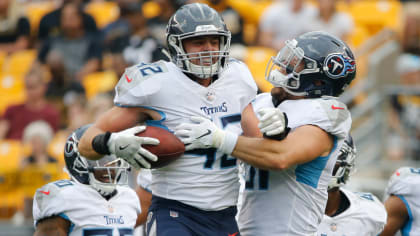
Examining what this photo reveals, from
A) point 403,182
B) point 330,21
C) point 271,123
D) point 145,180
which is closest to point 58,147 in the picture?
point 145,180

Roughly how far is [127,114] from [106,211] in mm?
864

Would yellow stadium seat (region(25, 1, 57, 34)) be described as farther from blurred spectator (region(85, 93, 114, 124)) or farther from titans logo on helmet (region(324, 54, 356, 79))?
titans logo on helmet (region(324, 54, 356, 79))

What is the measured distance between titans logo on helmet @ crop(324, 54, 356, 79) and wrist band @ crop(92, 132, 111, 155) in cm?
116

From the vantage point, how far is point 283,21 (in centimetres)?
805

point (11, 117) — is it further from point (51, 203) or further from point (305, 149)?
point (305, 149)

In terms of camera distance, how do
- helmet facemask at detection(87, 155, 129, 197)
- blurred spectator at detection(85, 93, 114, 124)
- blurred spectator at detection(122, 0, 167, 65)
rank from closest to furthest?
helmet facemask at detection(87, 155, 129, 197) → blurred spectator at detection(85, 93, 114, 124) → blurred spectator at detection(122, 0, 167, 65)

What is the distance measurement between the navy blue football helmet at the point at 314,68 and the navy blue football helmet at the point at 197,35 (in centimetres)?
32

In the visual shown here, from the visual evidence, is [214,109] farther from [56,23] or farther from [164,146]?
[56,23]

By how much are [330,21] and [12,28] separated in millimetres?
4347

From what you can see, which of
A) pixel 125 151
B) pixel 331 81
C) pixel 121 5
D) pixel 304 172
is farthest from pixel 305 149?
pixel 121 5

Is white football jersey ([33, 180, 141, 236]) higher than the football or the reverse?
the reverse

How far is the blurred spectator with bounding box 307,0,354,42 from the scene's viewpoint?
25.6 ft

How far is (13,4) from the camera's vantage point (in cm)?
941

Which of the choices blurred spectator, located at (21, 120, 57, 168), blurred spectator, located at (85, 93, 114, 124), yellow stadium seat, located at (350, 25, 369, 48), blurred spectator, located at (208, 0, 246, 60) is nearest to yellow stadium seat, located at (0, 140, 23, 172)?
blurred spectator, located at (21, 120, 57, 168)
